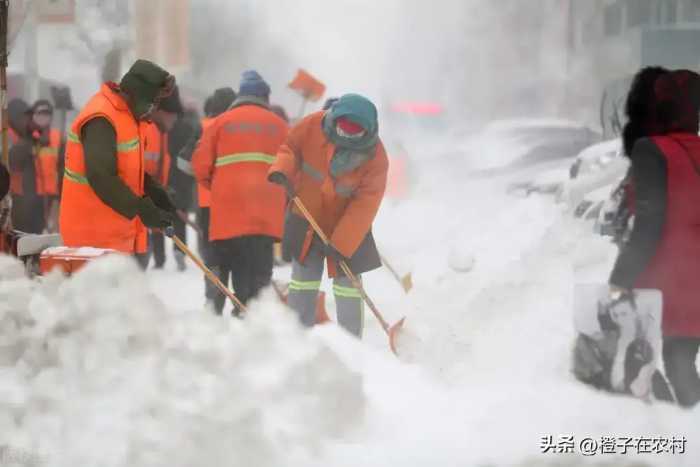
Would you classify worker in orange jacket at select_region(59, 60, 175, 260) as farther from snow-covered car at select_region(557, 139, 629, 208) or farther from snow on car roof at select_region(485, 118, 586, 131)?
snow on car roof at select_region(485, 118, 586, 131)

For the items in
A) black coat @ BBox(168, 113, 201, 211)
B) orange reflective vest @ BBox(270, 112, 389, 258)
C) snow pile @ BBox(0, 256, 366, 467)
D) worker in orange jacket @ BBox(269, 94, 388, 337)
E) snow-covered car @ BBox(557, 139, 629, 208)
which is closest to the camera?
snow pile @ BBox(0, 256, 366, 467)

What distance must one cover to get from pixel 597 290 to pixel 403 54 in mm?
10350

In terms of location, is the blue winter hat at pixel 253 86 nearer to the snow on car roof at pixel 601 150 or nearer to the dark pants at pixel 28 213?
the dark pants at pixel 28 213

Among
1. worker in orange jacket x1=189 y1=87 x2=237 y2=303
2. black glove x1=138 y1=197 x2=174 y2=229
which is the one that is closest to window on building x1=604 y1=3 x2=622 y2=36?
worker in orange jacket x1=189 y1=87 x2=237 y2=303

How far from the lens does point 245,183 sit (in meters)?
5.63

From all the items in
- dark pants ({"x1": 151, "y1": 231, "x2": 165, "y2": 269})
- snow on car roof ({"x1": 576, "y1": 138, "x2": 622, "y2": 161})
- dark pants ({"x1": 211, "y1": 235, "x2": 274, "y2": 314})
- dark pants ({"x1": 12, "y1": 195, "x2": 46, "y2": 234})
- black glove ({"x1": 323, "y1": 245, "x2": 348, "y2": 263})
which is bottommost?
dark pants ({"x1": 151, "y1": 231, "x2": 165, "y2": 269})

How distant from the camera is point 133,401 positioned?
Answer: 327cm

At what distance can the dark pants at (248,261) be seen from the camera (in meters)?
5.73

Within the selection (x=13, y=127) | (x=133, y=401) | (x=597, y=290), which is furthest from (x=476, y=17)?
(x=133, y=401)

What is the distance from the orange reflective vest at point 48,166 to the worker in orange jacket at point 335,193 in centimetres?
414

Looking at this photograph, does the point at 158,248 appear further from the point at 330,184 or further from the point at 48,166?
the point at 330,184

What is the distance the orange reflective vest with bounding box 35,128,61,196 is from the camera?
8.74m

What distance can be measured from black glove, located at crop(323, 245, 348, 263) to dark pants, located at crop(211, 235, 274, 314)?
70 centimetres

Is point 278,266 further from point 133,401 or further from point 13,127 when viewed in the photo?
point 133,401
